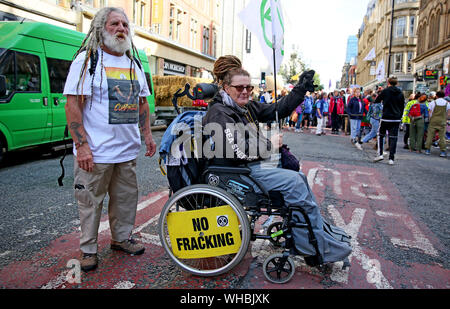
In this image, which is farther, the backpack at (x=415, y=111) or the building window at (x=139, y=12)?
the building window at (x=139, y=12)

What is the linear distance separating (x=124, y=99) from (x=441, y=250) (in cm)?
319

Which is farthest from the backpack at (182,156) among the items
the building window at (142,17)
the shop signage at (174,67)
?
the shop signage at (174,67)

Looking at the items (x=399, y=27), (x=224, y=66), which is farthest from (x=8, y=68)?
(x=399, y=27)

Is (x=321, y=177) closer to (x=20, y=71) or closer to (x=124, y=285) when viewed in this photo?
(x=124, y=285)

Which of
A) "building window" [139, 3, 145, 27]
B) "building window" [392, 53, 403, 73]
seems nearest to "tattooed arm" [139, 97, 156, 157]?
"building window" [139, 3, 145, 27]

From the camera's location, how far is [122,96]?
2889mm

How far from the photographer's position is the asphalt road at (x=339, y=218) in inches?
110

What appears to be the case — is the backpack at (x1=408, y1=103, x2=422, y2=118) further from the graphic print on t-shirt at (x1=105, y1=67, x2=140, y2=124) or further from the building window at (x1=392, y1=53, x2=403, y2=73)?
the building window at (x1=392, y1=53, x2=403, y2=73)

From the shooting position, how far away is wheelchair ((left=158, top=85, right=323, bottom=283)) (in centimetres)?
264

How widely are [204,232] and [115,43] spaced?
1.59 metres

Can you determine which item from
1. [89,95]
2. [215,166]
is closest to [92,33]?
[89,95]

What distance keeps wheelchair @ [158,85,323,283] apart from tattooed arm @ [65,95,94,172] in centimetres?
67

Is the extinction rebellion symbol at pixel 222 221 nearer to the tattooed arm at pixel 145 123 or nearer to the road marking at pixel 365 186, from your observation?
the tattooed arm at pixel 145 123

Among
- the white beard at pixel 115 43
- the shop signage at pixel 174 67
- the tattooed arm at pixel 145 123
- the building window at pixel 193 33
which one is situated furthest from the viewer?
the building window at pixel 193 33
